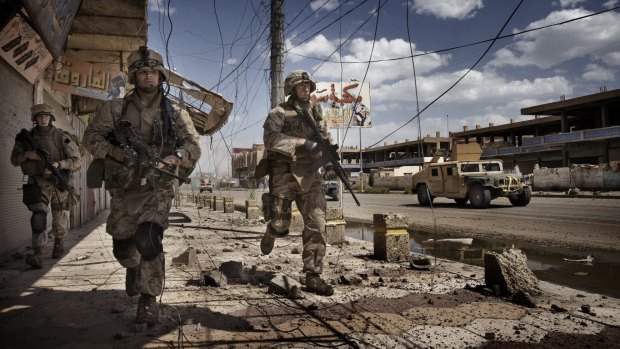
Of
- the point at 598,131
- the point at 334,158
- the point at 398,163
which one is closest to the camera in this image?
the point at 334,158

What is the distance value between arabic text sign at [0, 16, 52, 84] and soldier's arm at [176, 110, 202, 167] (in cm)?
264

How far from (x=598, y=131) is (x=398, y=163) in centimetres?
2659

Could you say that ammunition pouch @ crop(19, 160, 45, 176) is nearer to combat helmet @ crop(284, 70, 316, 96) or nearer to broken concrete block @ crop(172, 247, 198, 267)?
broken concrete block @ crop(172, 247, 198, 267)

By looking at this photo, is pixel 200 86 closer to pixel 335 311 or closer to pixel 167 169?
pixel 167 169

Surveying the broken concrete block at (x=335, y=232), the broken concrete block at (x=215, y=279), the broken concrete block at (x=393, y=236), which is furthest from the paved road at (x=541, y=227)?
the broken concrete block at (x=215, y=279)

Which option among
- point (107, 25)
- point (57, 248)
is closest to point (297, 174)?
point (57, 248)

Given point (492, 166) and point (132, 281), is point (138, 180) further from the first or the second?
point (492, 166)

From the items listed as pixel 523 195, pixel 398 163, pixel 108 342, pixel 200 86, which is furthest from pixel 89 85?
pixel 398 163

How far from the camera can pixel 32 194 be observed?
168 inches

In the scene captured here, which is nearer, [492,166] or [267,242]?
[267,242]

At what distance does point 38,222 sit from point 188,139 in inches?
97.0

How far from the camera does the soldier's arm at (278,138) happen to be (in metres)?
3.37

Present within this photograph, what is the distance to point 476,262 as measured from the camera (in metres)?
5.02

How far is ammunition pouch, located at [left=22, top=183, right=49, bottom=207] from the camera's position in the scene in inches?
168
